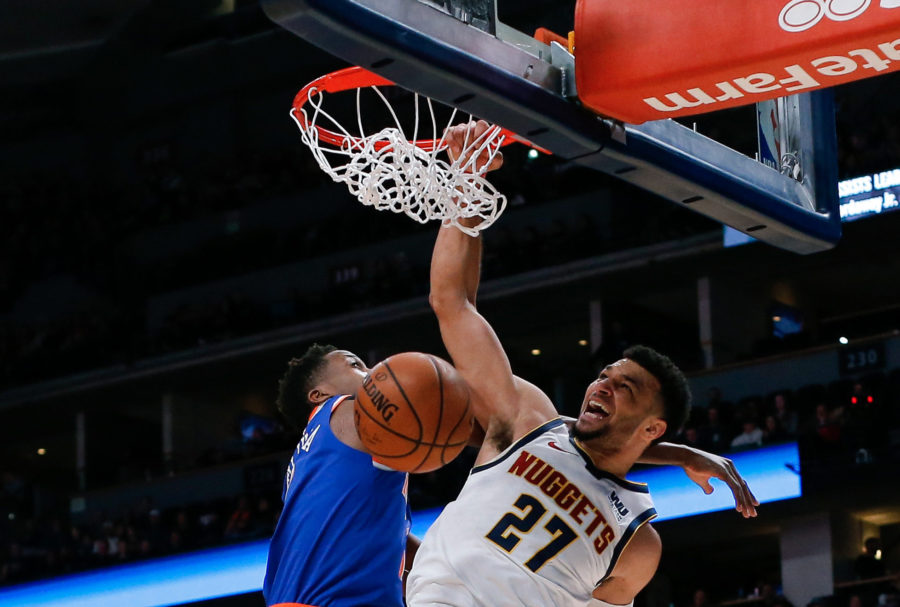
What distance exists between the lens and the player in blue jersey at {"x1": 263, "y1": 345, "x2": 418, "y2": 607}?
14.3 feet

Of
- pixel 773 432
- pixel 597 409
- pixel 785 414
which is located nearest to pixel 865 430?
pixel 773 432

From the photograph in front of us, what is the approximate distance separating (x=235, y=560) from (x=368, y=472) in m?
12.0

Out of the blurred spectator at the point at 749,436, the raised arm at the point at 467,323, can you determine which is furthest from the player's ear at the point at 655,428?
the blurred spectator at the point at 749,436

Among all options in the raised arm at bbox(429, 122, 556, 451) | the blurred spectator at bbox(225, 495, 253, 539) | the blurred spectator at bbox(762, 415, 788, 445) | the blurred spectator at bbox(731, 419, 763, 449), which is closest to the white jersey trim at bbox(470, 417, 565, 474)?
the raised arm at bbox(429, 122, 556, 451)

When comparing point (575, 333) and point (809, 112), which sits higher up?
point (809, 112)

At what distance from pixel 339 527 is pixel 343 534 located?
26 millimetres

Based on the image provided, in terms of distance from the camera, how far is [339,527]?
4406 mm

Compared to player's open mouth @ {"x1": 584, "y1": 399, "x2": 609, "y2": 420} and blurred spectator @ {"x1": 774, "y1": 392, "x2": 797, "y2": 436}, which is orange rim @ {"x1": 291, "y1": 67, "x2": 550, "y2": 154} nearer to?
player's open mouth @ {"x1": 584, "y1": 399, "x2": 609, "y2": 420}

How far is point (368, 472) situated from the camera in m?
4.42

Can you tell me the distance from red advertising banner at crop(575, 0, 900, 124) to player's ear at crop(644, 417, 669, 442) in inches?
47.2

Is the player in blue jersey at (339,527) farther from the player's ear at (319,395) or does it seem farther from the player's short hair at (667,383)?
the player's short hair at (667,383)

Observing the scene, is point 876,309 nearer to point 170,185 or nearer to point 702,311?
point 702,311

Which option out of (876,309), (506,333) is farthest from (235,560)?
(876,309)

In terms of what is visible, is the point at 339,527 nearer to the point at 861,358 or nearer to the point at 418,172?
the point at 418,172
